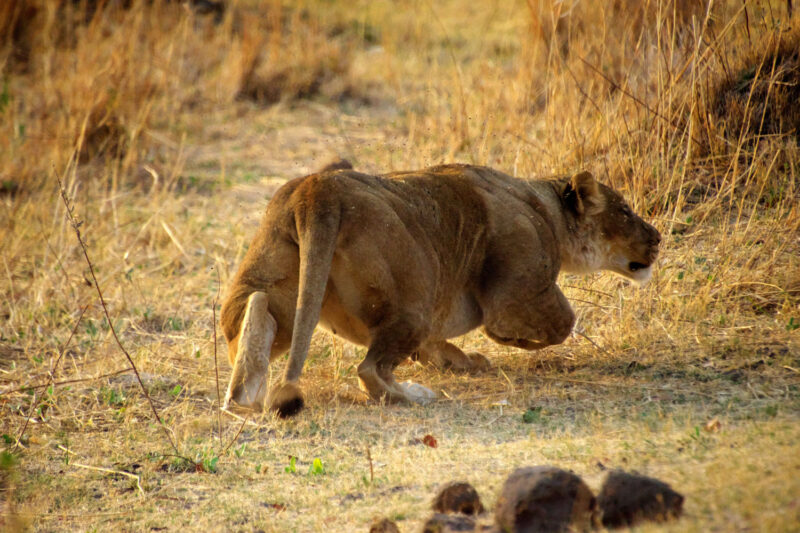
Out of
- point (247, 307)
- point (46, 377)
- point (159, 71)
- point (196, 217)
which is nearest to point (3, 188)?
point (196, 217)

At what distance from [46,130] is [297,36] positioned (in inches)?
157

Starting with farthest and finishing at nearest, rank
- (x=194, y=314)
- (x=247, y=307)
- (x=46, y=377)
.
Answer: (x=194, y=314) < (x=46, y=377) < (x=247, y=307)

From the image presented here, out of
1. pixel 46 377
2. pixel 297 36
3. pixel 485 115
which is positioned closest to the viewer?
pixel 46 377

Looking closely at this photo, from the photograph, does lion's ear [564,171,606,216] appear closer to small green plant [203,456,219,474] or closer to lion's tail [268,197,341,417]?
lion's tail [268,197,341,417]

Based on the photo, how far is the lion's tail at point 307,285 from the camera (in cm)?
396

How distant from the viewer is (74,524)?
368 cm

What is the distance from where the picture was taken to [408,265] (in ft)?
14.4

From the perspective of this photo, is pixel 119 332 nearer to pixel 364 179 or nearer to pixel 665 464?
pixel 364 179

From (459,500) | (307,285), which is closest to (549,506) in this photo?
(459,500)

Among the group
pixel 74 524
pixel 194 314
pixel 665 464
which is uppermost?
pixel 665 464

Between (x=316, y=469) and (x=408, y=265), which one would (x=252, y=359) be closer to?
(x=316, y=469)

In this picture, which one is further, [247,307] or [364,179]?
[364,179]

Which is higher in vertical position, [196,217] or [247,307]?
[247,307]

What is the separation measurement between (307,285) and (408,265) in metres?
0.54
